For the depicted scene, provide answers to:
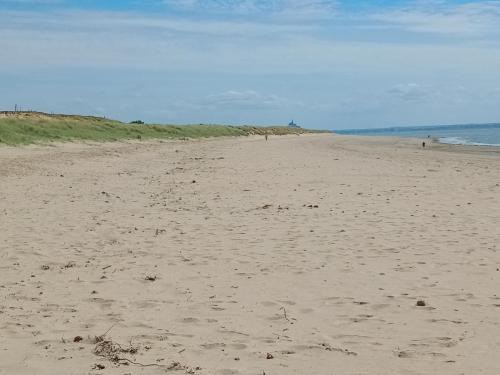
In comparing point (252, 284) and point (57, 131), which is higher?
point (57, 131)

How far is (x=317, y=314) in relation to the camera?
5480 mm

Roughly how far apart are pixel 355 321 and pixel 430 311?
2.51 feet

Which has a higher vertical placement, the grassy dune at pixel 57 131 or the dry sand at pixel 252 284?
the grassy dune at pixel 57 131

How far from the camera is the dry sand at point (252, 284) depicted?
4.53 metres

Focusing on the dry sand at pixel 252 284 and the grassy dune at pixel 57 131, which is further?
the grassy dune at pixel 57 131

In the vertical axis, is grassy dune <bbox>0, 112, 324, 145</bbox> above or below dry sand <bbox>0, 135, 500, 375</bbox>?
above

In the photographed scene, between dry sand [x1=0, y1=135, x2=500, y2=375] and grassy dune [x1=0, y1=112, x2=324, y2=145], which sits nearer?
dry sand [x1=0, y1=135, x2=500, y2=375]

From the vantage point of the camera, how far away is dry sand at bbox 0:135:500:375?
178 inches

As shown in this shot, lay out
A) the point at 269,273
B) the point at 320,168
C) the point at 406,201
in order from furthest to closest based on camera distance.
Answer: the point at 320,168 < the point at 406,201 < the point at 269,273

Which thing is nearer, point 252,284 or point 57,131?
point 252,284

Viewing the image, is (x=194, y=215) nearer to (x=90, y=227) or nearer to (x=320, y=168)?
(x=90, y=227)

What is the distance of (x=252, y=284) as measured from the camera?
6.53 m

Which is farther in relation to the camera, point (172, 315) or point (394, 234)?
point (394, 234)

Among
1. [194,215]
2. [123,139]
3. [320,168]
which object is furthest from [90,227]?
[123,139]
